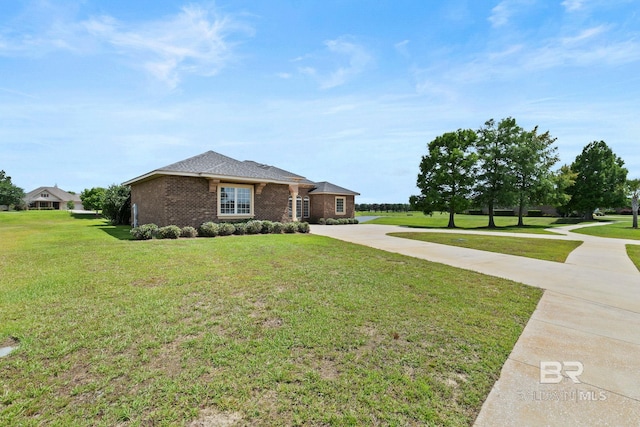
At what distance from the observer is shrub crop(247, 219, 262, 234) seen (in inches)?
602

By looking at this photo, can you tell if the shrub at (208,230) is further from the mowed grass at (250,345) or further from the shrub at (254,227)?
the mowed grass at (250,345)

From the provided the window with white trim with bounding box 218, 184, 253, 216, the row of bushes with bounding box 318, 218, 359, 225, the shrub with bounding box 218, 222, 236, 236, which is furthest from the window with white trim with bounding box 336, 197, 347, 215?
the shrub with bounding box 218, 222, 236, 236

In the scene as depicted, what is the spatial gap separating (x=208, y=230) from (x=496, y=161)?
1058 inches

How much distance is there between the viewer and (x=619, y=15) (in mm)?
8172

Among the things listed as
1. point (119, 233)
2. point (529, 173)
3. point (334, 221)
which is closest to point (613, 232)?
point (529, 173)

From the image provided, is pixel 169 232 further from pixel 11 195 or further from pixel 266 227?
pixel 11 195

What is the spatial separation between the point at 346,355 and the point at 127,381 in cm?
212

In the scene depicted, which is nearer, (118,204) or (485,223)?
(118,204)

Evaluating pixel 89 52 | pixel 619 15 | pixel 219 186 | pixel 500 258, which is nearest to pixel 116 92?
pixel 89 52

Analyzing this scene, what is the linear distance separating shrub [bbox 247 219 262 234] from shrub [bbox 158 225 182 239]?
3390mm

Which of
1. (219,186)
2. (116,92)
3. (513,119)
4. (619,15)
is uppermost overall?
(513,119)

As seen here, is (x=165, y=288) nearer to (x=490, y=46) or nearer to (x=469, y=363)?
(x=469, y=363)

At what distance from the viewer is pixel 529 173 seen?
1080 inches

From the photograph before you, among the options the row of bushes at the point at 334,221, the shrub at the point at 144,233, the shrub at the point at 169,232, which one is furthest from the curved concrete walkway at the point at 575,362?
the row of bushes at the point at 334,221
